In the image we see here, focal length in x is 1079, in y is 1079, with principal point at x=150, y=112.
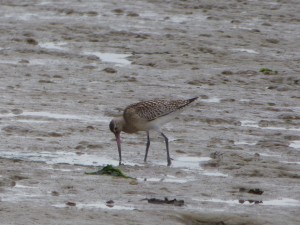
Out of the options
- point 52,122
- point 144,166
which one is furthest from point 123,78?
point 144,166

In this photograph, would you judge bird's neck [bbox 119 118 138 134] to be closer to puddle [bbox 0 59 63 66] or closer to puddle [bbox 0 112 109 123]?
puddle [bbox 0 112 109 123]

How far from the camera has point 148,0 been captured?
2292cm

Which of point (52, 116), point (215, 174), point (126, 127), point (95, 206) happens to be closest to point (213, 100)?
point (52, 116)

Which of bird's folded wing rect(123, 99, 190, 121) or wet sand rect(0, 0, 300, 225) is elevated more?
bird's folded wing rect(123, 99, 190, 121)

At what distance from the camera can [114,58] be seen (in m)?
18.1

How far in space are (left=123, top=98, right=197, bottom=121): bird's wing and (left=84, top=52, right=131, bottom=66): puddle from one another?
171 inches

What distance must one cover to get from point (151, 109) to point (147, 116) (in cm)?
15

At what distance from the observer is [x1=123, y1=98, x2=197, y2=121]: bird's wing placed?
43.0ft

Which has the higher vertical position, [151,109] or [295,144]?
[151,109]

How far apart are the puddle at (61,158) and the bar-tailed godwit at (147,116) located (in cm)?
54

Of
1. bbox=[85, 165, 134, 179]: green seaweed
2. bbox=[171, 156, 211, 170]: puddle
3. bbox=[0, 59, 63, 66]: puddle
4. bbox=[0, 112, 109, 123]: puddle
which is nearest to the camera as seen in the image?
bbox=[85, 165, 134, 179]: green seaweed

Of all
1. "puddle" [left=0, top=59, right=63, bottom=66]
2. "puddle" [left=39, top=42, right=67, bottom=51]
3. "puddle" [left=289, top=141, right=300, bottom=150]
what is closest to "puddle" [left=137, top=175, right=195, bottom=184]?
"puddle" [left=289, top=141, right=300, bottom=150]

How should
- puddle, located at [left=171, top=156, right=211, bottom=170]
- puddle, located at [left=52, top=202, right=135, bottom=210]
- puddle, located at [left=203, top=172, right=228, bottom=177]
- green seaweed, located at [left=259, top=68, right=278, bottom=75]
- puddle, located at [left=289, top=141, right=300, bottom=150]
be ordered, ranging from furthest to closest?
green seaweed, located at [left=259, top=68, right=278, bottom=75] < puddle, located at [left=289, top=141, right=300, bottom=150] < puddle, located at [left=171, top=156, right=211, bottom=170] < puddle, located at [left=203, top=172, right=228, bottom=177] < puddle, located at [left=52, top=202, right=135, bottom=210]

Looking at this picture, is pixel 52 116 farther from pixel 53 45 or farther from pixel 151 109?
pixel 53 45
